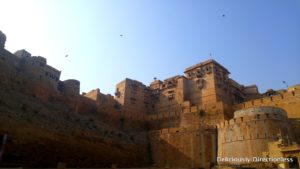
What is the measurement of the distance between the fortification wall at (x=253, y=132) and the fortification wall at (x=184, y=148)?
1876mm

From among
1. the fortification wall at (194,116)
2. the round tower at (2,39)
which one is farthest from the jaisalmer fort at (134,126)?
the fortification wall at (194,116)

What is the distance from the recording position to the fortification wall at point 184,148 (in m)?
25.8

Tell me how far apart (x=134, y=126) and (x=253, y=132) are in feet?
66.5

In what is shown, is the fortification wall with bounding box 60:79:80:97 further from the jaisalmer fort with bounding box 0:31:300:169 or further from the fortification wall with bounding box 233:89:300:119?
the fortification wall with bounding box 233:89:300:119

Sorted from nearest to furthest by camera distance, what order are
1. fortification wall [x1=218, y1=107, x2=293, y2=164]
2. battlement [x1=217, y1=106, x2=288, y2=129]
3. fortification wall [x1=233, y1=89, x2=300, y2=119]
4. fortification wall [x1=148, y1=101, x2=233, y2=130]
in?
fortification wall [x1=218, y1=107, x2=293, y2=164] → battlement [x1=217, y1=106, x2=288, y2=129] → fortification wall [x1=233, y1=89, x2=300, y2=119] → fortification wall [x1=148, y1=101, x2=233, y2=130]

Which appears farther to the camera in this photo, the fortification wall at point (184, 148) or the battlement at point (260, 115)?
the fortification wall at point (184, 148)

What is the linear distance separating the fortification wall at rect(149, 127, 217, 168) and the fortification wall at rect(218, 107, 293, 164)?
1.88 meters

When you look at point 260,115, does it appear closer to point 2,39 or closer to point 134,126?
point 134,126

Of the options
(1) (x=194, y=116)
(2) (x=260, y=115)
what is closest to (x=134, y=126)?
(1) (x=194, y=116)

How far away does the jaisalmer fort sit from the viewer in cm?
1817

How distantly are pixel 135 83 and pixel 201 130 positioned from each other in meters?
20.5

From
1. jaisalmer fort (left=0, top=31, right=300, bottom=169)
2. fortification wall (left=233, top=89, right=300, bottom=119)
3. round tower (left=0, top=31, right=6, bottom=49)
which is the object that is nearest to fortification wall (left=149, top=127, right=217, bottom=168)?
jaisalmer fort (left=0, top=31, right=300, bottom=169)

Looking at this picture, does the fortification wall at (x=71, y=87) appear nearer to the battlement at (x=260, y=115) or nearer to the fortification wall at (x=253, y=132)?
the fortification wall at (x=253, y=132)

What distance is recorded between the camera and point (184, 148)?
27453mm
